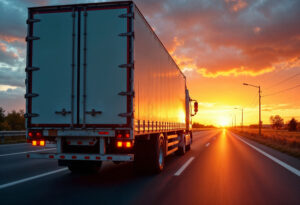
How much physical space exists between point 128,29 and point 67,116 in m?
2.43

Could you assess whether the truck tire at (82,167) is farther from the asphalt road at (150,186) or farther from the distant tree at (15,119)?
the distant tree at (15,119)

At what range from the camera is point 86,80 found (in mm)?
6820

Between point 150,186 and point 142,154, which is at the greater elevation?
point 142,154

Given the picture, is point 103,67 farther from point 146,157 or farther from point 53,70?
point 146,157

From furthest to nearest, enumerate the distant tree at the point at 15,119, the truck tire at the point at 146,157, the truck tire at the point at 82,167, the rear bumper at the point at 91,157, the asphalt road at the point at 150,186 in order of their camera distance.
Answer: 1. the distant tree at the point at 15,119
2. the truck tire at the point at 82,167
3. the truck tire at the point at 146,157
4. the rear bumper at the point at 91,157
5. the asphalt road at the point at 150,186

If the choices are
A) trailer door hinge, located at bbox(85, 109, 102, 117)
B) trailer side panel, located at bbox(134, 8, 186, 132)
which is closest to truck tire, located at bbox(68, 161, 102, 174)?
trailer side panel, located at bbox(134, 8, 186, 132)

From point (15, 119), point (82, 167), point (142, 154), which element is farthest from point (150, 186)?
point (15, 119)

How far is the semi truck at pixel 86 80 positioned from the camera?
6.62m

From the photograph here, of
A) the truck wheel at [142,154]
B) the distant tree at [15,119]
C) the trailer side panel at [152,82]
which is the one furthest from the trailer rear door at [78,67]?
the distant tree at [15,119]

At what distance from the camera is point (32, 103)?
7.13m

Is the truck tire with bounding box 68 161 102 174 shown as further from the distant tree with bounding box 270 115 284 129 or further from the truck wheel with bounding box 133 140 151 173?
the distant tree with bounding box 270 115 284 129

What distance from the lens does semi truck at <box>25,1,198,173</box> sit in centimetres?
662

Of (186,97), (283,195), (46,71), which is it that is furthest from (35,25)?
(186,97)

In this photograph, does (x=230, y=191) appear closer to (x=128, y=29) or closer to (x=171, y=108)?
(x=128, y=29)
